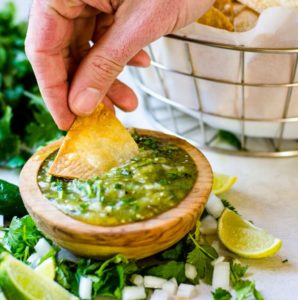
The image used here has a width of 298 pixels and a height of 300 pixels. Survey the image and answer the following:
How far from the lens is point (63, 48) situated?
1560 millimetres

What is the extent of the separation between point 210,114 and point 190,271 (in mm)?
559

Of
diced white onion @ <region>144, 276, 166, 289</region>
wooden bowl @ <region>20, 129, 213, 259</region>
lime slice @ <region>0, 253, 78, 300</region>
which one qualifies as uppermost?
wooden bowl @ <region>20, 129, 213, 259</region>

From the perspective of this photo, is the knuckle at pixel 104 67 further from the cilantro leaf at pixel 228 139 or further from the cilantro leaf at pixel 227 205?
the cilantro leaf at pixel 228 139

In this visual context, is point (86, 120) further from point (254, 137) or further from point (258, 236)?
point (254, 137)

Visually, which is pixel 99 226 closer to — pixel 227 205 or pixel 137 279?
pixel 137 279

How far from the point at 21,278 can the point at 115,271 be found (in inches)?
7.3

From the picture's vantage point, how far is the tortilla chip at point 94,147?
4.52ft

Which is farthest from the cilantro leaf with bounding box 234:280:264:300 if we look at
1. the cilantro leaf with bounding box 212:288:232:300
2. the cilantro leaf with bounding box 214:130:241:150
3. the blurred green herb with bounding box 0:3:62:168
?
the blurred green herb with bounding box 0:3:62:168

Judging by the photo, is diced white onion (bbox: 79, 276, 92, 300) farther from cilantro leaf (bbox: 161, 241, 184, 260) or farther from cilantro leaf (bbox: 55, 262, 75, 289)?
cilantro leaf (bbox: 161, 241, 184, 260)

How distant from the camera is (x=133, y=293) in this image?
125 centimetres

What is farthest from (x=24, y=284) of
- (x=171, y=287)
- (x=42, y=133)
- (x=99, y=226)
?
(x=42, y=133)

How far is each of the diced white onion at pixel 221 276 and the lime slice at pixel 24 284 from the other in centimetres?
29

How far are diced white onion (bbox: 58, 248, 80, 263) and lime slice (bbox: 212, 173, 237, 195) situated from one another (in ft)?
1.33

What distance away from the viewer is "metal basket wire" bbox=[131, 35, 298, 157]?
5.16 ft
